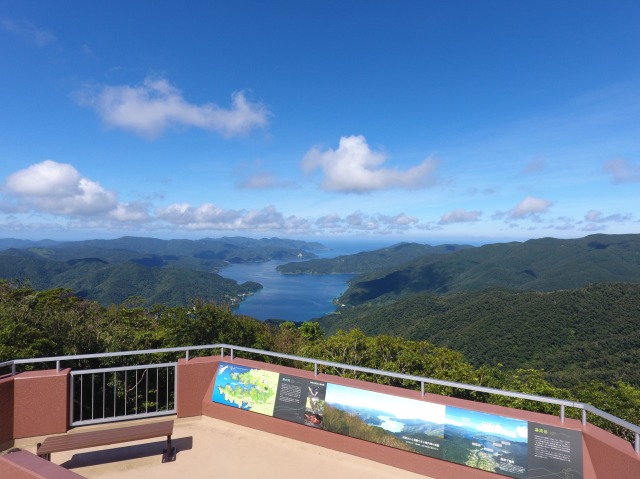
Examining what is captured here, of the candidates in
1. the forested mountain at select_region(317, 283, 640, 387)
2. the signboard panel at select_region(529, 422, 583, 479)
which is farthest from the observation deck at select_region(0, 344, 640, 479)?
the forested mountain at select_region(317, 283, 640, 387)

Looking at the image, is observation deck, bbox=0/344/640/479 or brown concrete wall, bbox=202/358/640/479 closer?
brown concrete wall, bbox=202/358/640/479

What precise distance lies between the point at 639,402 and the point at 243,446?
12025 millimetres

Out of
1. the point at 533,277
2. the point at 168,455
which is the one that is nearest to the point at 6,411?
the point at 168,455

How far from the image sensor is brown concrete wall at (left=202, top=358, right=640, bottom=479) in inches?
137

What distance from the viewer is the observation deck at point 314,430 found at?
380cm

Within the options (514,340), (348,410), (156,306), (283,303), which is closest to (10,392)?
(348,410)

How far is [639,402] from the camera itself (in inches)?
413

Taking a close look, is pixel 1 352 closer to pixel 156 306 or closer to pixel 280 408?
pixel 280 408

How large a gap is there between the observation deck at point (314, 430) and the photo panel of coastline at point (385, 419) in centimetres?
1

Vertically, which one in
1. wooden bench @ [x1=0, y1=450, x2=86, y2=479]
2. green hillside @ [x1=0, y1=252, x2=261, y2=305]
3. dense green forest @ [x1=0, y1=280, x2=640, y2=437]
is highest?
wooden bench @ [x1=0, y1=450, x2=86, y2=479]

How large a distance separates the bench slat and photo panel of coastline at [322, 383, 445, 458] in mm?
2127

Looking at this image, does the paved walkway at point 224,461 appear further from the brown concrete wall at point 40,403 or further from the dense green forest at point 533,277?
the dense green forest at point 533,277

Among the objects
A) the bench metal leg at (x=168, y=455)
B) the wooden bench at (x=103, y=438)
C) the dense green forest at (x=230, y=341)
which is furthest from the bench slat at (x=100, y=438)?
the dense green forest at (x=230, y=341)

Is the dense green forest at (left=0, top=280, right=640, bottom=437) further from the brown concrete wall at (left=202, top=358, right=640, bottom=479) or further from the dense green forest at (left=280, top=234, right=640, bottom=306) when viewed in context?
the dense green forest at (left=280, top=234, right=640, bottom=306)
